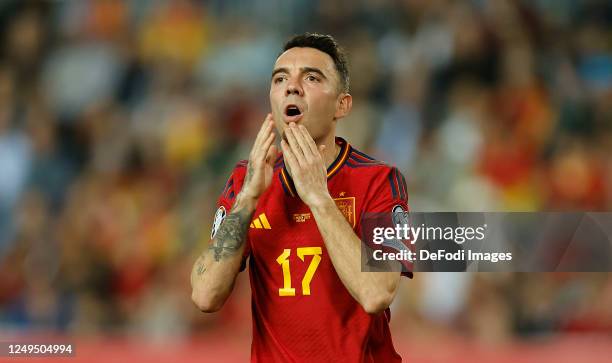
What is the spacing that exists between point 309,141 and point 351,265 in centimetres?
54

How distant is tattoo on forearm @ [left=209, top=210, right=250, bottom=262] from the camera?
342cm

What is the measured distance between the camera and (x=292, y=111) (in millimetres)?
3553

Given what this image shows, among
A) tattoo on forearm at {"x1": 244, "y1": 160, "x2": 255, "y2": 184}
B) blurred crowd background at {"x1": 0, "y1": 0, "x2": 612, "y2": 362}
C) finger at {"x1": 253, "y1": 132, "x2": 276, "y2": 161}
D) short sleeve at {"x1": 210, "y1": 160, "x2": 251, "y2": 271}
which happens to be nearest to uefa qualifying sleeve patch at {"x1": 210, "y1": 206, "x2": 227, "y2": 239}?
short sleeve at {"x1": 210, "y1": 160, "x2": 251, "y2": 271}

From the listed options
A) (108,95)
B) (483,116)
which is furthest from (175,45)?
(483,116)

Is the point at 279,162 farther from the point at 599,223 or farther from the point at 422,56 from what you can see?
the point at 422,56

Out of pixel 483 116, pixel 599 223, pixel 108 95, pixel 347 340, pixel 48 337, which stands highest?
pixel 108 95

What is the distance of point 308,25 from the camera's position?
9.19 meters

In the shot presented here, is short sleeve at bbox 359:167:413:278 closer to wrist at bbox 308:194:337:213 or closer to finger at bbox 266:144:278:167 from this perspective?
wrist at bbox 308:194:337:213

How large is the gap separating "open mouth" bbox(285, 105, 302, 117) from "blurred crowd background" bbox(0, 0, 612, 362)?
3655 millimetres

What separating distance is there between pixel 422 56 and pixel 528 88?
1.09m

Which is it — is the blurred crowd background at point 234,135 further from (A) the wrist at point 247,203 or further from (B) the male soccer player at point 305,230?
(A) the wrist at point 247,203

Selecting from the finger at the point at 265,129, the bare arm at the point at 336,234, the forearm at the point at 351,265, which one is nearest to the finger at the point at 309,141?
the bare arm at the point at 336,234

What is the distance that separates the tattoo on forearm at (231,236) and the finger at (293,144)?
0.31m

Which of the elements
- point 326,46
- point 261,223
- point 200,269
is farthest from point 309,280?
point 326,46
